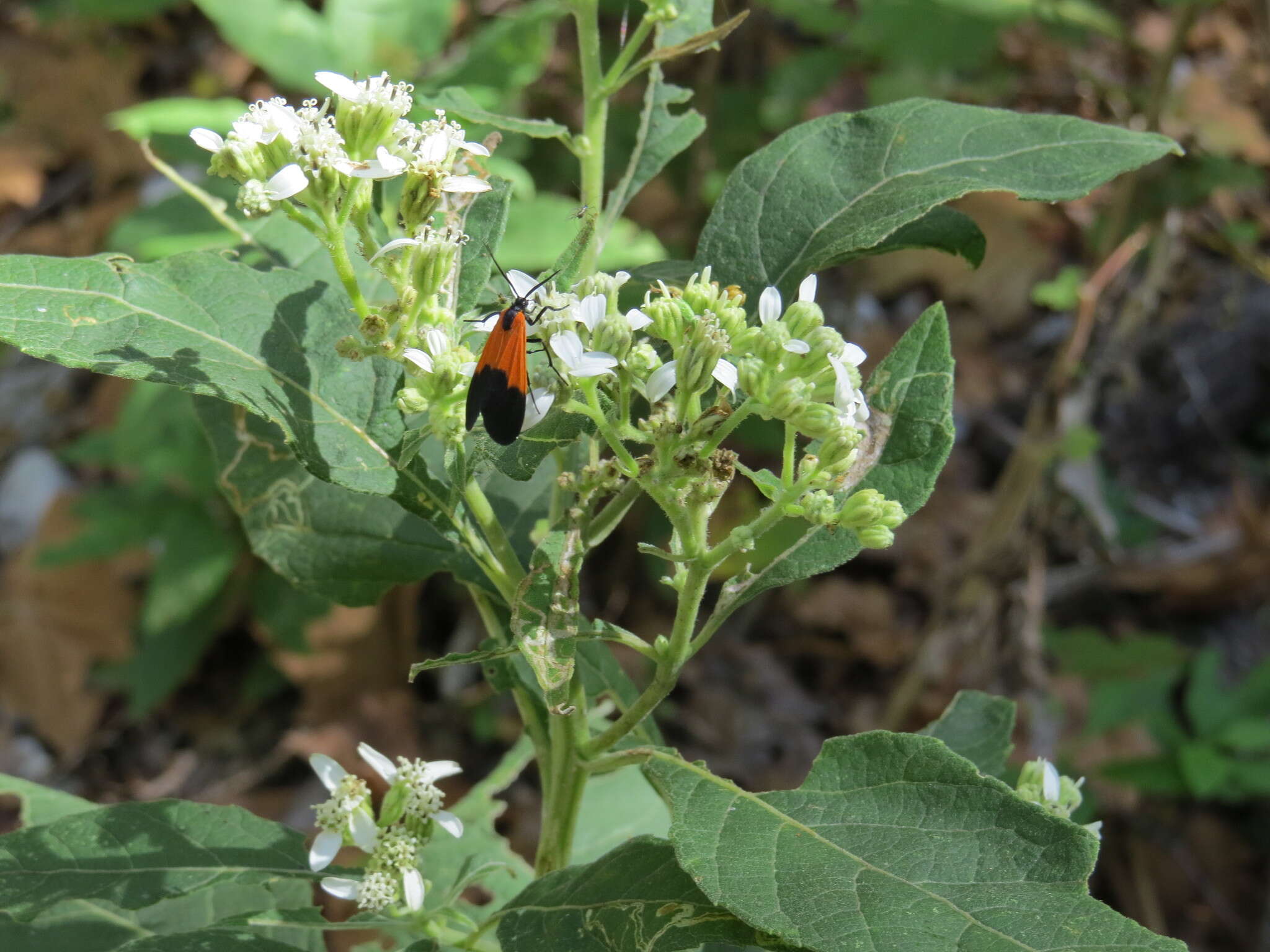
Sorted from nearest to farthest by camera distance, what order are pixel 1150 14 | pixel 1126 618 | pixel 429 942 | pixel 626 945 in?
pixel 626 945 < pixel 429 942 < pixel 1126 618 < pixel 1150 14

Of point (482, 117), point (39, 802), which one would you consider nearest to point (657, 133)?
point (482, 117)

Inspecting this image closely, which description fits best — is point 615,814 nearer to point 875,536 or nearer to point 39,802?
point 39,802

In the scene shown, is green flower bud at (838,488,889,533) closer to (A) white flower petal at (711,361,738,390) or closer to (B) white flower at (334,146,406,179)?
(A) white flower petal at (711,361,738,390)

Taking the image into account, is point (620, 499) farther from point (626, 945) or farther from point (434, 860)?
point (434, 860)

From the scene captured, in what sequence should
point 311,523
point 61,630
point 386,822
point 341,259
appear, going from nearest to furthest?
point 341,259
point 386,822
point 311,523
point 61,630

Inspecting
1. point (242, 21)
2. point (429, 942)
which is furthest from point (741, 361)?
point (242, 21)

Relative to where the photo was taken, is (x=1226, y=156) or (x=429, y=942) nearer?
(x=429, y=942)
